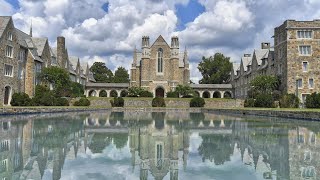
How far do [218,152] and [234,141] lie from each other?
2.63 metres

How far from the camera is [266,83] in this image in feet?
164

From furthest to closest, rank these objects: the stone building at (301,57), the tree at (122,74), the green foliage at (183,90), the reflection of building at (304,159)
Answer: the tree at (122,74), the green foliage at (183,90), the stone building at (301,57), the reflection of building at (304,159)

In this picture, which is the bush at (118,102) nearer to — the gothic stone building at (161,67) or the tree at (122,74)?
the gothic stone building at (161,67)

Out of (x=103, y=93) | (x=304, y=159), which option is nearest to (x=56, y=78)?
(x=103, y=93)

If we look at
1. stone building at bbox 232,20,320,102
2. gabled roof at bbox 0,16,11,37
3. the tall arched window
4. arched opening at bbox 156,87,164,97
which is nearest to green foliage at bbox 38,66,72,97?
gabled roof at bbox 0,16,11,37

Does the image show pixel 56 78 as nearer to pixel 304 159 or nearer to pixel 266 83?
pixel 266 83

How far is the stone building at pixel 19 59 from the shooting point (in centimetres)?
4300

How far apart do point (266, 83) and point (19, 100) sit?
1290 inches

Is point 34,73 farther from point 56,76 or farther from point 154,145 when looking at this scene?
point 154,145

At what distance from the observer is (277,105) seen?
4531 cm

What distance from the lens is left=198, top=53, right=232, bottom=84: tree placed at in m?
93.7

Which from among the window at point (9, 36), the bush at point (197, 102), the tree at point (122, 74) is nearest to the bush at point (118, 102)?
the bush at point (197, 102)

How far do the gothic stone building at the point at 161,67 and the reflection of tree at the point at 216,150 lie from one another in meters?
62.4

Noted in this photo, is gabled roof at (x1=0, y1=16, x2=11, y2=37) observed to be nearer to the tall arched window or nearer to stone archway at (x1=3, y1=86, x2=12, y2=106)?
stone archway at (x1=3, y1=86, x2=12, y2=106)
